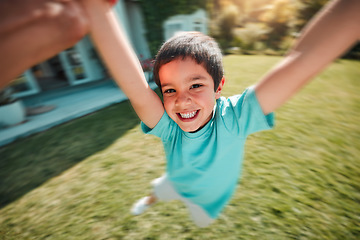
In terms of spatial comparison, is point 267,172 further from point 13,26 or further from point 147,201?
point 13,26

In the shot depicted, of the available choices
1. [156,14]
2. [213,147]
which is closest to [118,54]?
[213,147]

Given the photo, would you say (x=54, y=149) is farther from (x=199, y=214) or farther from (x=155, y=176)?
(x=199, y=214)

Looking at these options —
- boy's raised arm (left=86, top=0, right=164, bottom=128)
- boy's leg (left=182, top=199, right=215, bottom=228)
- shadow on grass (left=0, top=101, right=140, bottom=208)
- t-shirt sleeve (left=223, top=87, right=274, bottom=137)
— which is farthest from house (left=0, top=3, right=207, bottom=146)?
t-shirt sleeve (left=223, top=87, right=274, bottom=137)

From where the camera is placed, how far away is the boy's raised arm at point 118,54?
0.65 meters

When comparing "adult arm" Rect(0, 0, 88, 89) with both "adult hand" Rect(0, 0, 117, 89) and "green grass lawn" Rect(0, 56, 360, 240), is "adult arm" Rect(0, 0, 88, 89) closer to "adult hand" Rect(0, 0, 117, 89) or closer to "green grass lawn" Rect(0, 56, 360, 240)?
"adult hand" Rect(0, 0, 117, 89)

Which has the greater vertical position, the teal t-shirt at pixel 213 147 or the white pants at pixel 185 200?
the teal t-shirt at pixel 213 147

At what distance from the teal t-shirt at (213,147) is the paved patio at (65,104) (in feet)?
15.9

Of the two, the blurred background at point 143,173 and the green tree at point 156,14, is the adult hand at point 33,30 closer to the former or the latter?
the blurred background at point 143,173

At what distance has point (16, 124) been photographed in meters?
5.15

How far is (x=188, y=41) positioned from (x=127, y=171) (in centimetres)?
252

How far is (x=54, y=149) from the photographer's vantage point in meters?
3.89

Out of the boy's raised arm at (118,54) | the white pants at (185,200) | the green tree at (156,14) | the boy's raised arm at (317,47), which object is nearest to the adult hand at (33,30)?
the boy's raised arm at (118,54)

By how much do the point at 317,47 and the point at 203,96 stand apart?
1.89 feet

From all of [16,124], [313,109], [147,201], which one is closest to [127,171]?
[147,201]
